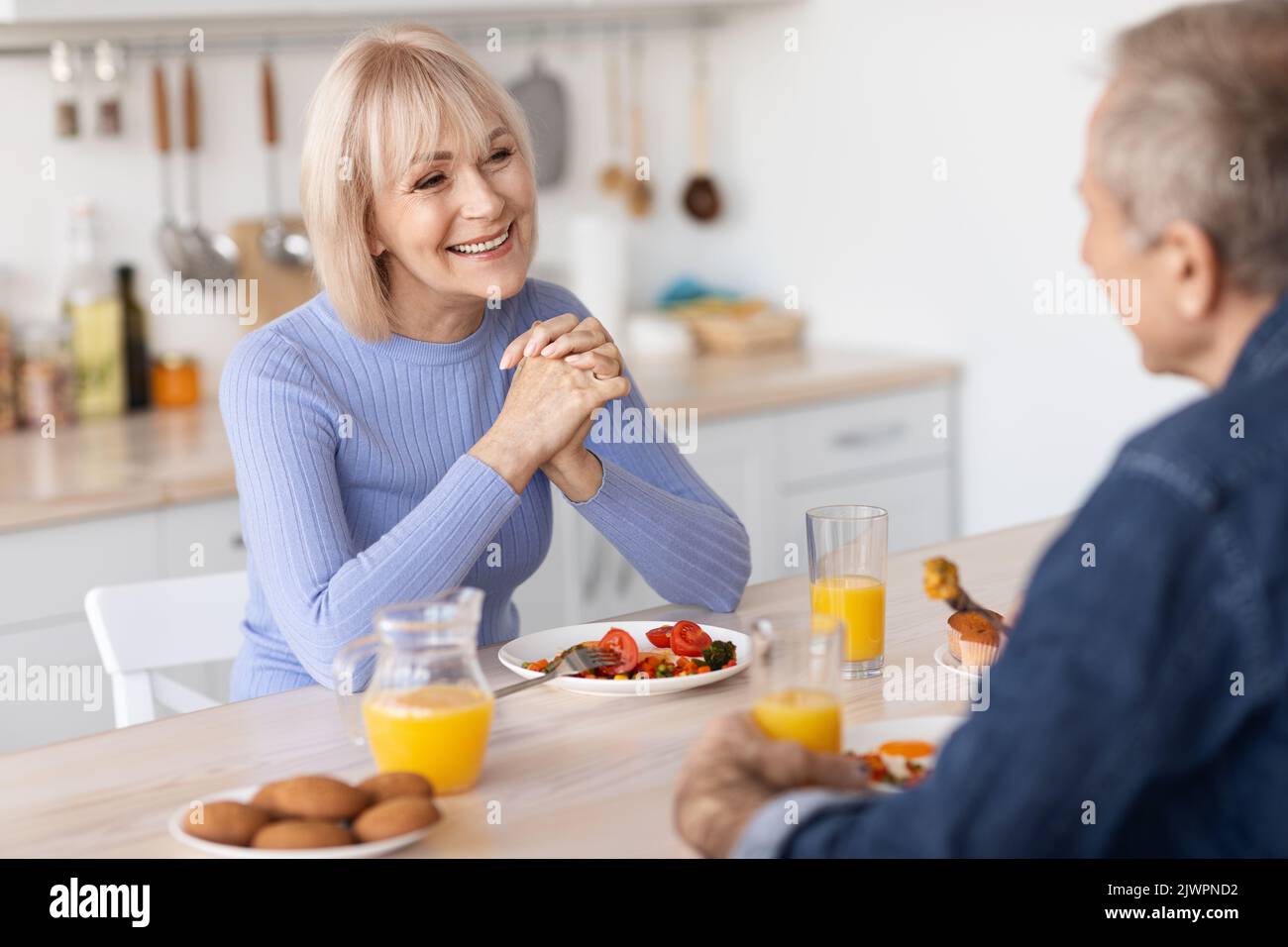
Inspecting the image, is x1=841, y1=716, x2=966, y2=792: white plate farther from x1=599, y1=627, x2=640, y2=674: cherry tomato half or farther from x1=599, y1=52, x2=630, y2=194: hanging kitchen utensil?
x1=599, y1=52, x2=630, y2=194: hanging kitchen utensil

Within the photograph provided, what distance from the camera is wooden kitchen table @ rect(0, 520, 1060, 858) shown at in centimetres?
114

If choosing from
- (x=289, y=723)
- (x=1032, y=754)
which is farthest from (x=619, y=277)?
(x=1032, y=754)

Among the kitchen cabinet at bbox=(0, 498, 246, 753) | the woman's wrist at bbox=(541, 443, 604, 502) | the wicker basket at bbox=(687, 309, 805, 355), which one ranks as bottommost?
the kitchen cabinet at bbox=(0, 498, 246, 753)

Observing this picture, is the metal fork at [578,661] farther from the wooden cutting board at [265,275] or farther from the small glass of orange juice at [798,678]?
the wooden cutting board at [265,275]

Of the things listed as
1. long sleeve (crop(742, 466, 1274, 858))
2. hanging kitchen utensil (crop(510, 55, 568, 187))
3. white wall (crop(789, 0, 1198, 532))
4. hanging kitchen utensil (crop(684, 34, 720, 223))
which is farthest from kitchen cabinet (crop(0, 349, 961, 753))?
long sleeve (crop(742, 466, 1274, 858))

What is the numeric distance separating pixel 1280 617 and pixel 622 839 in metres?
0.49

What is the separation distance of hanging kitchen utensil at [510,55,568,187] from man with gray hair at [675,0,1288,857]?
8.33 feet

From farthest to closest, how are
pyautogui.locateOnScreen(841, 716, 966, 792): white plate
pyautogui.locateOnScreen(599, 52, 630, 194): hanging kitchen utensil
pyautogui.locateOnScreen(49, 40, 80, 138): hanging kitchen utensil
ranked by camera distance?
pyautogui.locateOnScreen(599, 52, 630, 194): hanging kitchen utensil < pyautogui.locateOnScreen(49, 40, 80, 138): hanging kitchen utensil < pyautogui.locateOnScreen(841, 716, 966, 792): white plate

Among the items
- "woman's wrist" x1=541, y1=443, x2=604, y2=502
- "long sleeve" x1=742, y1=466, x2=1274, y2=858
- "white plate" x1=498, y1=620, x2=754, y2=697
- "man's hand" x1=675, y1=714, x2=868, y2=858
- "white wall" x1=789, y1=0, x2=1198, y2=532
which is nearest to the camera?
"long sleeve" x1=742, y1=466, x2=1274, y2=858

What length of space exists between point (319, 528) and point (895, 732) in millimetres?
633

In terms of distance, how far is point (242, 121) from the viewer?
3.13m

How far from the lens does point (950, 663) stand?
A: 149cm

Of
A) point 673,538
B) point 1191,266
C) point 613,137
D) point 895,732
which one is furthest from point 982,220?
point 1191,266
